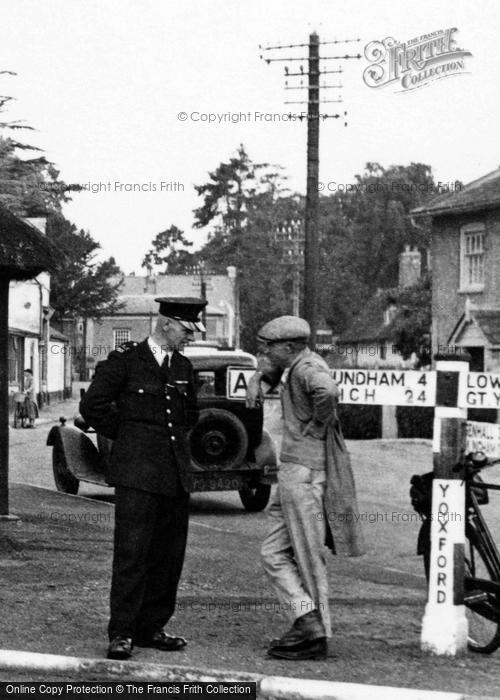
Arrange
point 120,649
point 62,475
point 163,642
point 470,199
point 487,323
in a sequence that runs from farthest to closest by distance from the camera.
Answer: point 470,199 < point 487,323 < point 62,475 < point 163,642 < point 120,649

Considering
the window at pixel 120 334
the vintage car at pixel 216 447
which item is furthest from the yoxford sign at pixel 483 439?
the window at pixel 120 334

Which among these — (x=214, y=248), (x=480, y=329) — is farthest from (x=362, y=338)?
(x=480, y=329)

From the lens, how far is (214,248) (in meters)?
102

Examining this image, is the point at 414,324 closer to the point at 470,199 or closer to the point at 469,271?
the point at 469,271

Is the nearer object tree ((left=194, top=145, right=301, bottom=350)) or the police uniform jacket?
the police uniform jacket

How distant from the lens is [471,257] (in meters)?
37.4

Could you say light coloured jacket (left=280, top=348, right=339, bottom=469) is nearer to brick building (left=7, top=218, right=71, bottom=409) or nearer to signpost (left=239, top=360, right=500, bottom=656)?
signpost (left=239, top=360, right=500, bottom=656)

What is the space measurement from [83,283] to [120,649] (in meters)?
64.6

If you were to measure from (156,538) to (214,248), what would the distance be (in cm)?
9450

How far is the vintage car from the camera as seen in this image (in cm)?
1662

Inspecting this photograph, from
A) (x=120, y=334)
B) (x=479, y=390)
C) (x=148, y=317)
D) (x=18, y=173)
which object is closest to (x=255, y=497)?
(x=18, y=173)

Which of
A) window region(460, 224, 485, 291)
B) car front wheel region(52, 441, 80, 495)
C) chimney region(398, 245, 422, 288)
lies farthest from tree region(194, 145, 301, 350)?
car front wheel region(52, 441, 80, 495)

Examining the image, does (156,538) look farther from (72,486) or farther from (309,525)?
(72,486)

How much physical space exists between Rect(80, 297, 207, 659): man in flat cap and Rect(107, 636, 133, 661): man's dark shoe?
0.08 metres
